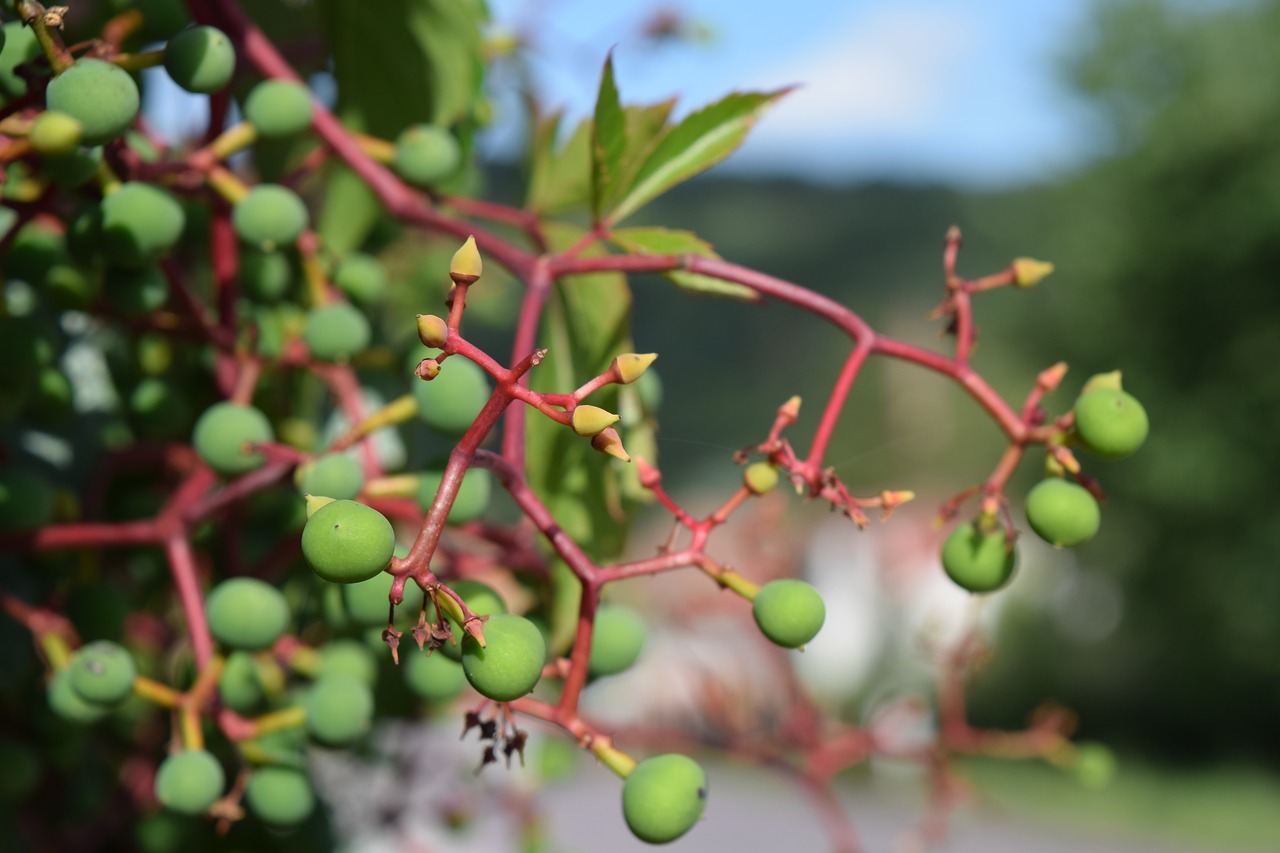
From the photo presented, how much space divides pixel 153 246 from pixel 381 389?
1.18 feet

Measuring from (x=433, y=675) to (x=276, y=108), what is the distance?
1.04 ft

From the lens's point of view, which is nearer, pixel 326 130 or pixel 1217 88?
pixel 326 130

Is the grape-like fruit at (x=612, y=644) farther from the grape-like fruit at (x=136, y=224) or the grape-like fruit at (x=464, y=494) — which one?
the grape-like fruit at (x=136, y=224)

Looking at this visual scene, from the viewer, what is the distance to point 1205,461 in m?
9.92

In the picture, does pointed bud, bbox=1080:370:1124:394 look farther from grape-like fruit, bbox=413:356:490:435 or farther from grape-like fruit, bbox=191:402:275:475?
grape-like fruit, bbox=191:402:275:475

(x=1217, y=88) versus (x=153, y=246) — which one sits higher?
(x=1217, y=88)

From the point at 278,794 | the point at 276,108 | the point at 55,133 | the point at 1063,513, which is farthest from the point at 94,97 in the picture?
the point at 1063,513

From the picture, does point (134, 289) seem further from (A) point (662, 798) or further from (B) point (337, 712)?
(A) point (662, 798)

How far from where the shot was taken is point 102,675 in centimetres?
64

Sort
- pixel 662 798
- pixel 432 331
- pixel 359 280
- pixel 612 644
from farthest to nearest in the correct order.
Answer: pixel 359 280 < pixel 612 644 < pixel 662 798 < pixel 432 331

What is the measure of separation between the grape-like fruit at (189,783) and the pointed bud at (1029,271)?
491 mm

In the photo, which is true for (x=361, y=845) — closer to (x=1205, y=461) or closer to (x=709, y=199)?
(x=1205, y=461)

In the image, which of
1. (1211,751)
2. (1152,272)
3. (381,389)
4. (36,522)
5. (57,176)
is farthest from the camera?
(1211,751)

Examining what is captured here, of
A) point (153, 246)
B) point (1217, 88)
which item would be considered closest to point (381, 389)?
point (153, 246)
